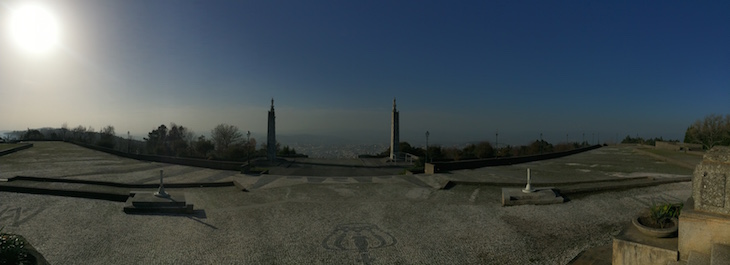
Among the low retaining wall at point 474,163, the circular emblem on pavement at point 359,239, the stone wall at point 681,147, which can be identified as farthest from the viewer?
the stone wall at point 681,147

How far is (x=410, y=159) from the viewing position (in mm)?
31891

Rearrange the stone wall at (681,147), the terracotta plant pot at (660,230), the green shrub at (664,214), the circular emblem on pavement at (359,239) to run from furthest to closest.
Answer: the stone wall at (681,147) → the circular emblem on pavement at (359,239) → the green shrub at (664,214) → the terracotta plant pot at (660,230)

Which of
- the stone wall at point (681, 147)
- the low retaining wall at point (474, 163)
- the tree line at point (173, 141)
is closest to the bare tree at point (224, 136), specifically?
→ the tree line at point (173, 141)

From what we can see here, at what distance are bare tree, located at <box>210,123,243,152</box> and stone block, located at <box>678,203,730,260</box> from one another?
151ft

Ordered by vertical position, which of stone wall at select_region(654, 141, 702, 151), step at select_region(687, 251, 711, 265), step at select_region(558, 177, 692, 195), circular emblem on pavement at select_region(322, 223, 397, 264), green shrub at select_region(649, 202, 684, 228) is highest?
stone wall at select_region(654, 141, 702, 151)

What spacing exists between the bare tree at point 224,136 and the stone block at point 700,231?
4588 centimetres

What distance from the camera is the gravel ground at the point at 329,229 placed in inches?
281

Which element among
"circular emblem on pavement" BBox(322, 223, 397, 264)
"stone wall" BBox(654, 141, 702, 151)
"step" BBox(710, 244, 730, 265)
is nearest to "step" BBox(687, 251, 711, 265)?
"step" BBox(710, 244, 730, 265)

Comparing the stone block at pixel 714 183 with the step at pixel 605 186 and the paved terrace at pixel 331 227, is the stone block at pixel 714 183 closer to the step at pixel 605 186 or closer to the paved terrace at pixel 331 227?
the paved terrace at pixel 331 227

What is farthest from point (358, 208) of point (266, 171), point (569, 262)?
point (266, 171)

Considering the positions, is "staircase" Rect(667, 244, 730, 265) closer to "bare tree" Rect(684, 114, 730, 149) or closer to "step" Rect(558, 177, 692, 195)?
"step" Rect(558, 177, 692, 195)

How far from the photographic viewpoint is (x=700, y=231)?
4965mm

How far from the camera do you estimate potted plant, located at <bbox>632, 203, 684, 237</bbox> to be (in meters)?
5.71

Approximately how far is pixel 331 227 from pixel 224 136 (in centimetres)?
4132
